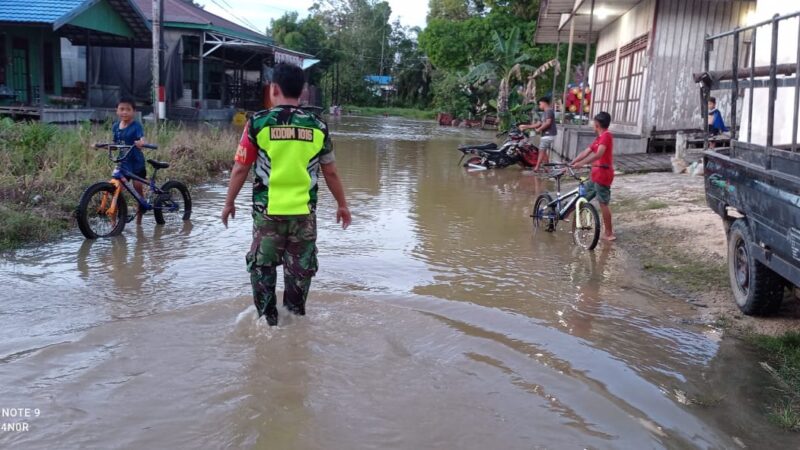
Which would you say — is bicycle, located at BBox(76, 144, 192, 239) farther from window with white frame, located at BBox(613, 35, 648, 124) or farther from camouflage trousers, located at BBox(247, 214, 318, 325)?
window with white frame, located at BBox(613, 35, 648, 124)

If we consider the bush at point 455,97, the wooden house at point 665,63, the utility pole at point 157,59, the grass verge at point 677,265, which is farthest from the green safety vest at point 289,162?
the bush at point 455,97

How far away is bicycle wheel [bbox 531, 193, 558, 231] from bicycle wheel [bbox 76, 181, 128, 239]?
5.15 meters

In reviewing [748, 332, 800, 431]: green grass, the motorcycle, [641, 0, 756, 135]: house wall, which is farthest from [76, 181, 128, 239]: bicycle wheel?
[641, 0, 756, 135]: house wall

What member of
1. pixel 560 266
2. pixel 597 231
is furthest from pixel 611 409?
pixel 597 231

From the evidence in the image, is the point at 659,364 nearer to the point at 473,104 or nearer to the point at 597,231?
the point at 597,231

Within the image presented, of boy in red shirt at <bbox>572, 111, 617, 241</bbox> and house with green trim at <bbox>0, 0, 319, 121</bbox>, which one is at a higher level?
house with green trim at <bbox>0, 0, 319, 121</bbox>

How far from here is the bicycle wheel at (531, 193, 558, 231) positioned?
341 inches

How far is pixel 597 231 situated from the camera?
766 centimetres

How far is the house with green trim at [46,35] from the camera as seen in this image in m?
16.9

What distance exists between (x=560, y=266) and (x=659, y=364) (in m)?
2.65

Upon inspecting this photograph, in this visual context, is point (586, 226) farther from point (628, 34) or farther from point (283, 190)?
point (628, 34)

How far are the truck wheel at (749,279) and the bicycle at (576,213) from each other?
2.09m

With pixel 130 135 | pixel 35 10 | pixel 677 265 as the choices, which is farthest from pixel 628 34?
pixel 35 10

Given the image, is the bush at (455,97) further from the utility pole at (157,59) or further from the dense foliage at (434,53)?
the utility pole at (157,59)
